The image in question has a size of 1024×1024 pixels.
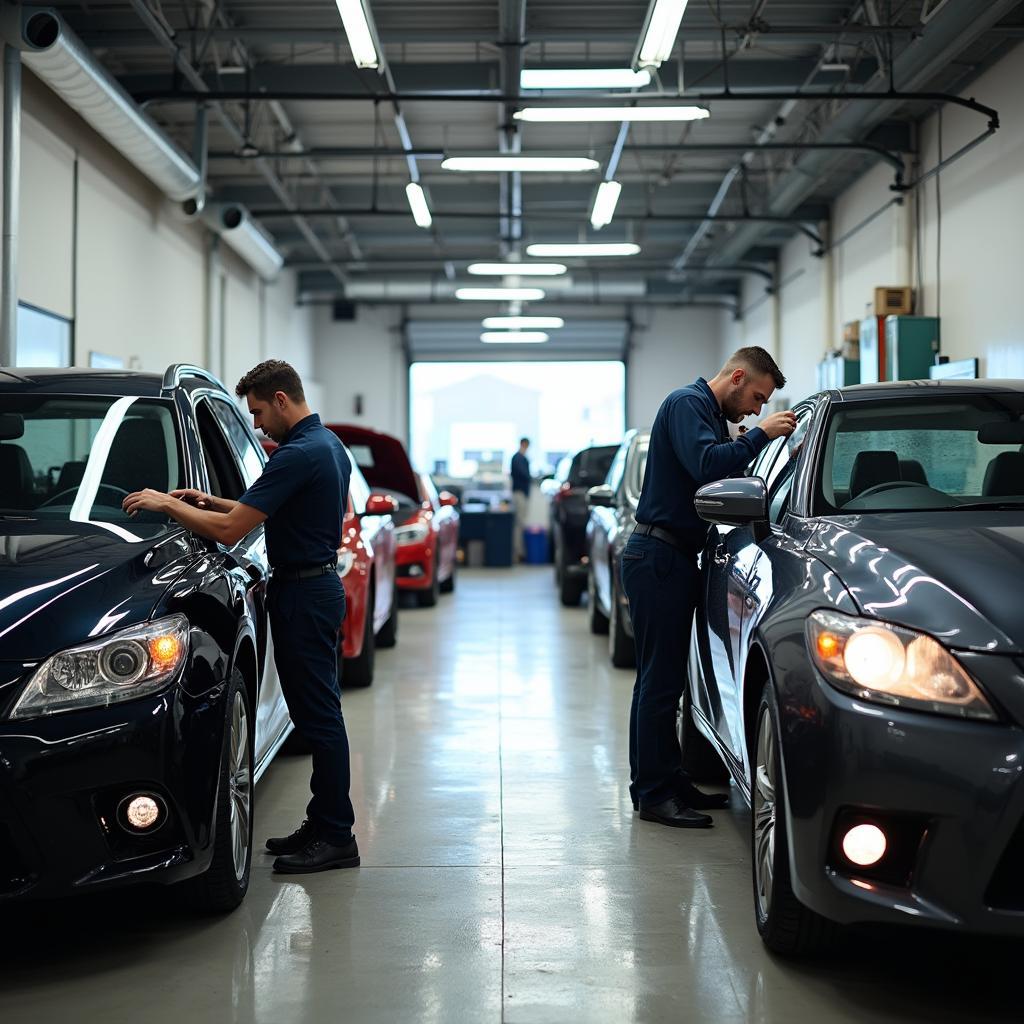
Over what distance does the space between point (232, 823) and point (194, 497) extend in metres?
0.96

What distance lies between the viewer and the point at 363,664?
812 centimetres

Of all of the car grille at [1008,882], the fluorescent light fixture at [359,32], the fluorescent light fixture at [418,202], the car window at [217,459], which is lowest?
the car grille at [1008,882]

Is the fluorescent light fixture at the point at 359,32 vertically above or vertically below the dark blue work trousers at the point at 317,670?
above

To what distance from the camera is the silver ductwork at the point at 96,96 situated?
9.53 meters

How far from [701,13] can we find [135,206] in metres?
6.49

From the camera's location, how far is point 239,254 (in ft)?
64.7

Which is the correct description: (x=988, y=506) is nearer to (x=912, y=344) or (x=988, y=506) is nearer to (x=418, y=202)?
(x=912, y=344)

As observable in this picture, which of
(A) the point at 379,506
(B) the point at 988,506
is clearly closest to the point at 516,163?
(A) the point at 379,506

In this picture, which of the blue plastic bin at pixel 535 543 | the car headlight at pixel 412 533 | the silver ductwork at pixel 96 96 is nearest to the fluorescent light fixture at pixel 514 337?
the blue plastic bin at pixel 535 543

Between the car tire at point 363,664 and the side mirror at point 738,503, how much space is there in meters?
4.14

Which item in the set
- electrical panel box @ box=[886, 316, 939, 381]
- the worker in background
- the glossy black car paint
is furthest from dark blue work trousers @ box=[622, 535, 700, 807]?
the worker in background

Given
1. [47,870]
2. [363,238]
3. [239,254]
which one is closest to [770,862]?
[47,870]

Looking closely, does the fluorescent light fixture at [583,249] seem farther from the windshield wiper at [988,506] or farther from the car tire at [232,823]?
the car tire at [232,823]

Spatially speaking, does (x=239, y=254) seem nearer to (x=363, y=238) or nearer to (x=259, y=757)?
(x=363, y=238)
